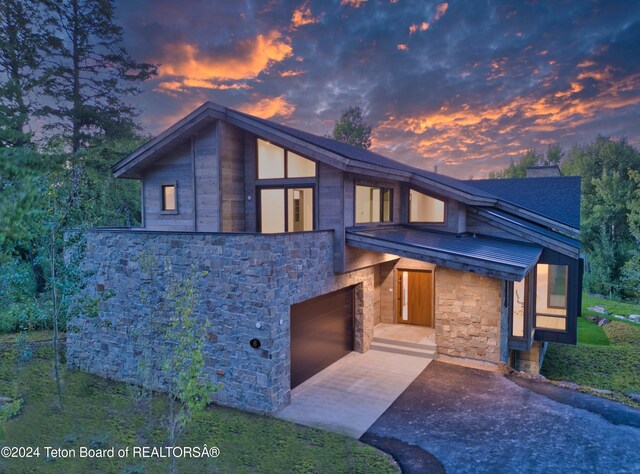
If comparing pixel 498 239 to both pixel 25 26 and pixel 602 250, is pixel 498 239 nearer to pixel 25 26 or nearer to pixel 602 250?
pixel 25 26

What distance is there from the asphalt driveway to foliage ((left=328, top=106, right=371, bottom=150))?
34.7m

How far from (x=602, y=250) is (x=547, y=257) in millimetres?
27984

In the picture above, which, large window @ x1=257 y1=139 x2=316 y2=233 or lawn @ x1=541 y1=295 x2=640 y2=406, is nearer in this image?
large window @ x1=257 y1=139 x2=316 y2=233

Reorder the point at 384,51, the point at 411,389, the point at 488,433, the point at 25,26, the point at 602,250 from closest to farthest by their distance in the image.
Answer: the point at 488,433 → the point at 411,389 → the point at 25,26 → the point at 384,51 → the point at 602,250

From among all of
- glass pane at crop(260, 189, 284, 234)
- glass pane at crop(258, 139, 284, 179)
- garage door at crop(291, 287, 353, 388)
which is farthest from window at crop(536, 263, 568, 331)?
glass pane at crop(258, 139, 284, 179)

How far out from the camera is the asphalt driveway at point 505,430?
658 cm

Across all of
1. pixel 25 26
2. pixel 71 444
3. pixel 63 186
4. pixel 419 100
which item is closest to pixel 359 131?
pixel 419 100

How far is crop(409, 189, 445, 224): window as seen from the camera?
544 inches

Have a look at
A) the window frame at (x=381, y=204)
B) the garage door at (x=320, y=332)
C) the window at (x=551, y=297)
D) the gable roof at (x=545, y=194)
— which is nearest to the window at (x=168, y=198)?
the garage door at (x=320, y=332)

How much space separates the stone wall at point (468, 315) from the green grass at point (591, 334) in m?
9.73

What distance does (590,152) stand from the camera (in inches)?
1716

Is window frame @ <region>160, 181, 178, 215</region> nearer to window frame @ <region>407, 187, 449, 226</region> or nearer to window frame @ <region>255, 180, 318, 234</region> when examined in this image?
window frame @ <region>255, 180, 318, 234</region>

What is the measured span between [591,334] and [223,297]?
19032 millimetres

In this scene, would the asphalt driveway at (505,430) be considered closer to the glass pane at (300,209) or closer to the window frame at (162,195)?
the glass pane at (300,209)
